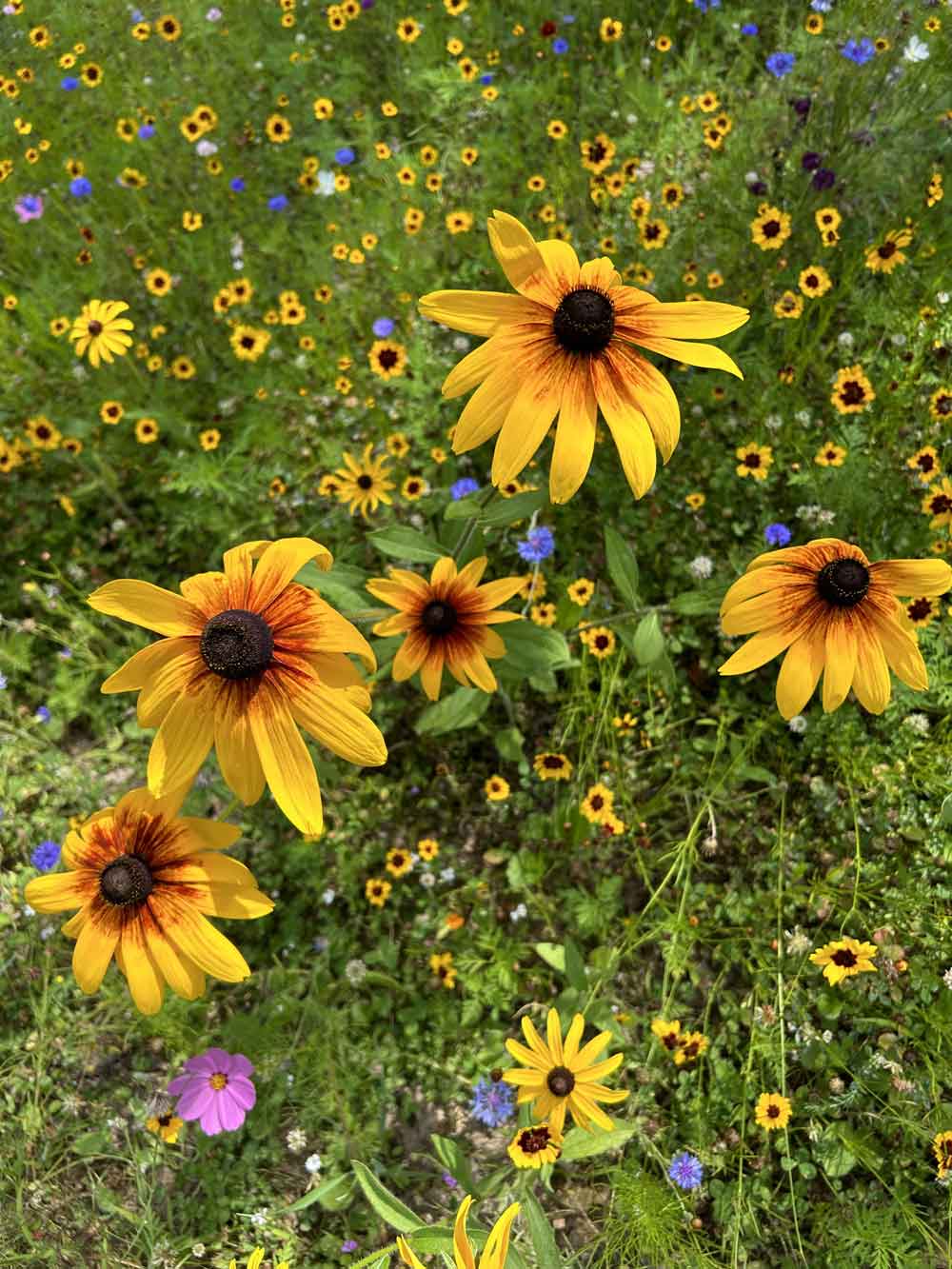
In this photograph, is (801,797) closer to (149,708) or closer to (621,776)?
(621,776)

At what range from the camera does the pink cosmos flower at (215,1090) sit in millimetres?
1858

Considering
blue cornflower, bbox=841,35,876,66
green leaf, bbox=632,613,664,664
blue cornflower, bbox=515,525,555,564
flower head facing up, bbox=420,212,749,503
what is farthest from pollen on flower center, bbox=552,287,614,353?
blue cornflower, bbox=841,35,876,66

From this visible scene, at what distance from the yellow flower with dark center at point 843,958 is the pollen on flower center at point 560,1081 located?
0.60 metres

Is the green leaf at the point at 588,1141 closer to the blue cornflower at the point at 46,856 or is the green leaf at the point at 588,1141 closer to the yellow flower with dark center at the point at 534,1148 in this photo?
the yellow flower with dark center at the point at 534,1148

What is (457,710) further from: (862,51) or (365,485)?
(862,51)

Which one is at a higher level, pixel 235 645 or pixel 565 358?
pixel 565 358

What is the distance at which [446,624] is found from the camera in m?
1.72

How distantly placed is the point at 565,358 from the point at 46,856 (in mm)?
2036

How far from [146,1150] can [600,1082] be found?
1225 mm

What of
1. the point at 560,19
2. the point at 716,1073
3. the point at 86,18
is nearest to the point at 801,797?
the point at 716,1073

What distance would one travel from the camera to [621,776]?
223cm

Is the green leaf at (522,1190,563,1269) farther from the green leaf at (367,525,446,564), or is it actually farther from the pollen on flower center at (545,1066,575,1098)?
the green leaf at (367,525,446,564)

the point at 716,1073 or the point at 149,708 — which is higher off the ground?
the point at 149,708

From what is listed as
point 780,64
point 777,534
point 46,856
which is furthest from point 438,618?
point 780,64
